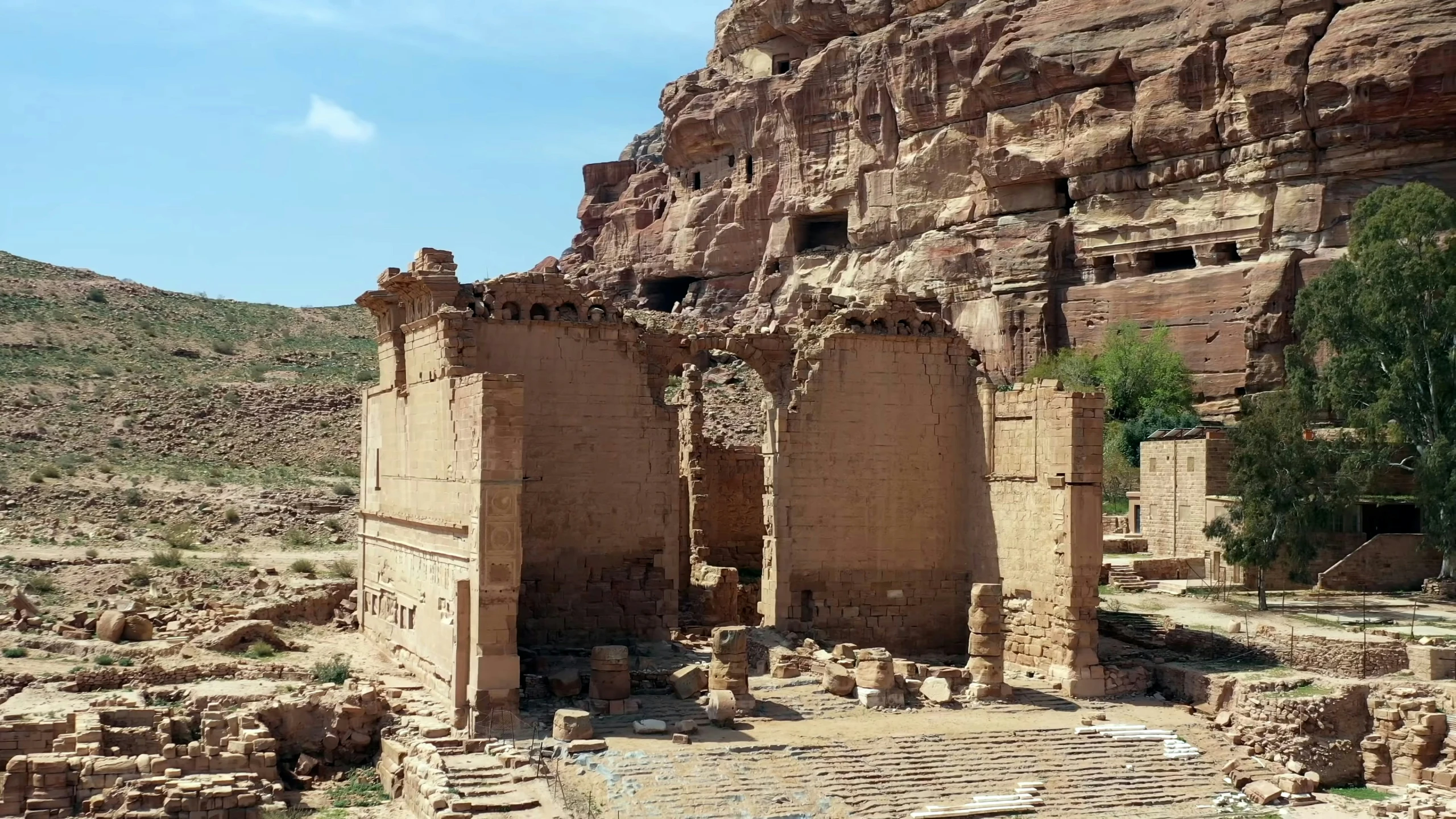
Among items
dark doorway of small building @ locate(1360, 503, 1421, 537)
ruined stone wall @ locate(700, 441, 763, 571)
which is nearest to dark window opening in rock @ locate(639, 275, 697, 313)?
dark doorway of small building @ locate(1360, 503, 1421, 537)

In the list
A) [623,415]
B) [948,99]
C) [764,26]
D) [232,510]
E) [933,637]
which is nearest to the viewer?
[623,415]

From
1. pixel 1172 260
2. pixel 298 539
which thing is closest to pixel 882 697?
pixel 298 539

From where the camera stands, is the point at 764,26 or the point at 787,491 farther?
the point at 764,26

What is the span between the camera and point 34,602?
69.9 ft

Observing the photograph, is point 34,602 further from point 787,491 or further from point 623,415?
point 787,491

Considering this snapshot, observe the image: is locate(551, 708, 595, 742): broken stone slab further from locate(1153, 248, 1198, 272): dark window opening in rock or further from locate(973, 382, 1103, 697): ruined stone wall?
locate(1153, 248, 1198, 272): dark window opening in rock

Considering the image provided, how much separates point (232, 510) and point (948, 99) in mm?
27774

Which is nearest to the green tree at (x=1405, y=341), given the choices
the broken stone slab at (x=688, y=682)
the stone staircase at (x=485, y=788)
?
the broken stone slab at (x=688, y=682)

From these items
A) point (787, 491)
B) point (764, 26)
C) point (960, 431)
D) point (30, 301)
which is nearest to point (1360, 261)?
point (960, 431)

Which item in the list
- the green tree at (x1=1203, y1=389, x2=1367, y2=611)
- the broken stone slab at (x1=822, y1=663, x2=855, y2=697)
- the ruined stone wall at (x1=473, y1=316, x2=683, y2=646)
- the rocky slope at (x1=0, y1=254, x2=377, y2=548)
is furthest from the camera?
the rocky slope at (x1=0, y1=254, x2=377, y2=548)

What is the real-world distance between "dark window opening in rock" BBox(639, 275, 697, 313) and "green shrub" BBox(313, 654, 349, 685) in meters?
45.1

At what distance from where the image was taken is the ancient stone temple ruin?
1800cm

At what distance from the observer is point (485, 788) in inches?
523

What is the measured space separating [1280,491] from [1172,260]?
856 inches
